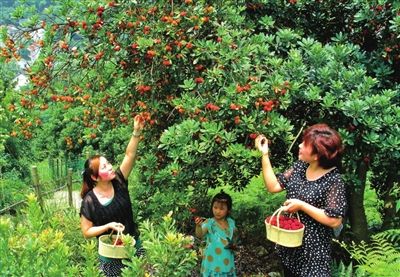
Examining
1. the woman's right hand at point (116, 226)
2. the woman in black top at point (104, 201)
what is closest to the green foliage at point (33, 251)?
the woman's right hand at point (116, 226)

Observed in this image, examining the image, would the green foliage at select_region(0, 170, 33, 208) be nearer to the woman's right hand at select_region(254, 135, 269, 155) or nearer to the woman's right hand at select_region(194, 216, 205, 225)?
the woman's right hand at select_region(194, 216, 205, 225)

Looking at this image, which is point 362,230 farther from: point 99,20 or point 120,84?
point 99,20

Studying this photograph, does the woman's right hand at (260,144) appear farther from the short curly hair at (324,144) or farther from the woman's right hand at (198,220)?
the woman's right hand at (198,220)

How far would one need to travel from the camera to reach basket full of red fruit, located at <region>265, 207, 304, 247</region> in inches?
140

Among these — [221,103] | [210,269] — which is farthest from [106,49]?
[210,269]

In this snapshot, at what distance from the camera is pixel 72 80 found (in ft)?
15.0

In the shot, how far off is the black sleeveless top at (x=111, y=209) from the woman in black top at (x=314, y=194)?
109 centimetres

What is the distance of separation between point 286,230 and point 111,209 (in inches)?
53.5

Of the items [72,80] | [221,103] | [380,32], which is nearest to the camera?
[221,103]

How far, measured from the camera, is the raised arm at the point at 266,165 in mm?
3814

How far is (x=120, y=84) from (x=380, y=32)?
2225 mm

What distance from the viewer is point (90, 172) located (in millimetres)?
4242

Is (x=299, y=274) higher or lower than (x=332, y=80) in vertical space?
lower

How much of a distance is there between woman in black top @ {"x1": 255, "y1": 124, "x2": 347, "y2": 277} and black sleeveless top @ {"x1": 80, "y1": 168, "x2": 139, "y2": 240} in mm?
1090
